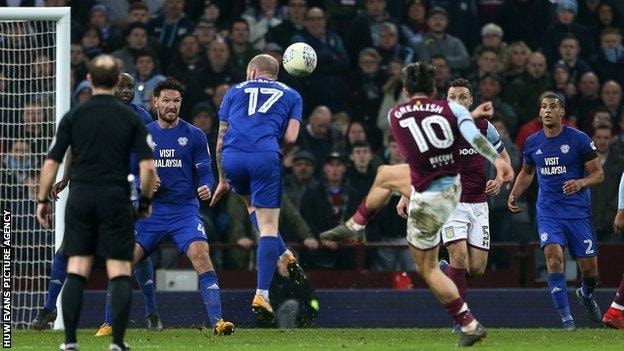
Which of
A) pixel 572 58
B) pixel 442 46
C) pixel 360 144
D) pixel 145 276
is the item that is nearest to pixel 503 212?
pixel 360 144

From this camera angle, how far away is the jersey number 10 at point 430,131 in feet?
37.5

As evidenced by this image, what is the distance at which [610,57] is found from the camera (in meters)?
20.5

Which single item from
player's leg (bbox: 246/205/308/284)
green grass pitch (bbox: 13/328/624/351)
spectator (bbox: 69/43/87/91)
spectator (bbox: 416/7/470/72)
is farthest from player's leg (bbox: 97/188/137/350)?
spectator (bbox: 416/7/470/72)

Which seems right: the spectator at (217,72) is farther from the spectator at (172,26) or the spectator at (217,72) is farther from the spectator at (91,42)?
the spectator at (91,42)

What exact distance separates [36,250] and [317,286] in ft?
11.5

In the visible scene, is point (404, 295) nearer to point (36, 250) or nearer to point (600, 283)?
point (600, 283)

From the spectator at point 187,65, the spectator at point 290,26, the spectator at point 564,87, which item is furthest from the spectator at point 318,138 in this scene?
the spectator at point 564,87

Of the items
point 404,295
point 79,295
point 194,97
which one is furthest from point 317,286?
point 79,295

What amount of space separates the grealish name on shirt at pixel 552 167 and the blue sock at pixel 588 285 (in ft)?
3.73

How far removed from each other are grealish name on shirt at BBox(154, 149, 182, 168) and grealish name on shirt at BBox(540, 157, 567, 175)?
368 centimetres

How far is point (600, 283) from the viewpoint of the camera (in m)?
18.4

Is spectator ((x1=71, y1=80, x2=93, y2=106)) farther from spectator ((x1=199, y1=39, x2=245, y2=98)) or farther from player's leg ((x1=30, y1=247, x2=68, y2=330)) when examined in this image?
player's leg ((x1=30, y1=247, x2=68, y2=330))

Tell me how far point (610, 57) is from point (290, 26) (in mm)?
4438

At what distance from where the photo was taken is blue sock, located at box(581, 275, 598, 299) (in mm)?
15163
